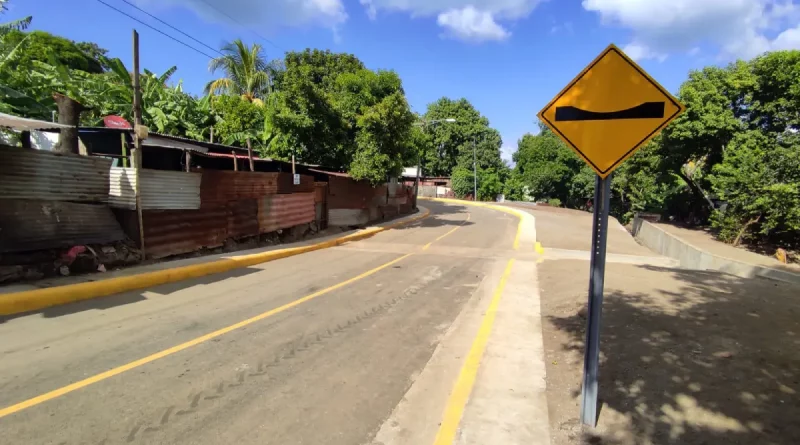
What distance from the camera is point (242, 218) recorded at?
12648 millimetres

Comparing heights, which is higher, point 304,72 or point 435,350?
point 304,72

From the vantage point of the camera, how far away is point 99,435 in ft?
10.6

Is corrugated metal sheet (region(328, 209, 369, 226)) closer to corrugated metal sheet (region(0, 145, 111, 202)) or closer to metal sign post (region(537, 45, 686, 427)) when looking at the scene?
corrugated metal sheet (region(0, 145, 111, 202))

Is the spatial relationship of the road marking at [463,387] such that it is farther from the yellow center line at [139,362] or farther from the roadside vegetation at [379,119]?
the roadside vegetation at [379,119]

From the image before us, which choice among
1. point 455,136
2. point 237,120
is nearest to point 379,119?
point 237,120

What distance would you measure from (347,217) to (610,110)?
55.7 ft

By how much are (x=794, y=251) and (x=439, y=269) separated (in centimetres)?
1284

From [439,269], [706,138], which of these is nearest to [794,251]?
[706,138]

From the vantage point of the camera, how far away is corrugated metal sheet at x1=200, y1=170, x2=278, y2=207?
36.7 feet

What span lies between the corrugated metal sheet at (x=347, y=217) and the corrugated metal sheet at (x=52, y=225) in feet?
32.7

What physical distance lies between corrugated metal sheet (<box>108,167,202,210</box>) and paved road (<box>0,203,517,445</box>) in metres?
2.41

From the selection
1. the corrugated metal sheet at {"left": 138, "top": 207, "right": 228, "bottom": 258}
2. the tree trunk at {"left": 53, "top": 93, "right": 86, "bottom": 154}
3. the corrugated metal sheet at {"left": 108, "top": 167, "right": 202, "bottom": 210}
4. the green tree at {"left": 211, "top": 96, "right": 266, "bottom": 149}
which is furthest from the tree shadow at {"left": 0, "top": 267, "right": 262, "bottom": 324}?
the green tree at {"left": 211, "top": 96, "right": 266, "bottom": 149}

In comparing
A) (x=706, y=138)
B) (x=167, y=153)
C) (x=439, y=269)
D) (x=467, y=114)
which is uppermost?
(x=467, y=114)

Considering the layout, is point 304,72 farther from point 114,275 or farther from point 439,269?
point 114,275
